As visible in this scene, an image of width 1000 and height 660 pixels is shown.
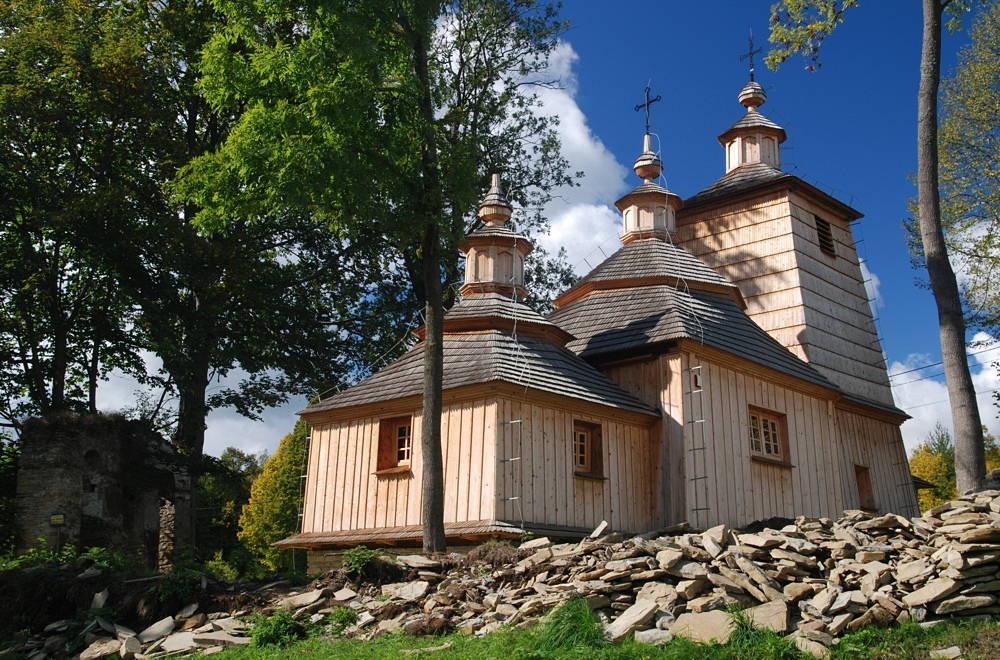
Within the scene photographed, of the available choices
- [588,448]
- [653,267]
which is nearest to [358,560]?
[588,448]

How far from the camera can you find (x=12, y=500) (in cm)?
2062

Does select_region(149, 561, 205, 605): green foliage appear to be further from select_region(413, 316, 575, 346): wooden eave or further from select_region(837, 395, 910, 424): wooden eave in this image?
select_region(837, 395, 910, 424): wooden eave

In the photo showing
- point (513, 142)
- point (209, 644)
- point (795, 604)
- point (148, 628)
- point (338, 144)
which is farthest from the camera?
point (513, 142)

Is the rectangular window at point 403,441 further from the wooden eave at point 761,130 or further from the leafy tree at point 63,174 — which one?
the wooden eave at point 761,130

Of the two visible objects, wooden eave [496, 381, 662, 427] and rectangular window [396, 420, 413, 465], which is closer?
wooden eave [496, 381, 662, 427]

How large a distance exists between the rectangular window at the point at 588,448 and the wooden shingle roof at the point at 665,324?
6.74 feet

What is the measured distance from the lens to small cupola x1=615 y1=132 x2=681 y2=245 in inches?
890

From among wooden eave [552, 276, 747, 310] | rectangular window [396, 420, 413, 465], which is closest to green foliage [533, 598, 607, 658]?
Answer: rectangular window [396, 420, 413, 465]

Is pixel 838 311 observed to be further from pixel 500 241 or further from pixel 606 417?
pixel 606 417

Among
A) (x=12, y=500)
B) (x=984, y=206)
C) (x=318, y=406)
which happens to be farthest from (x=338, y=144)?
(x=984, y=206)

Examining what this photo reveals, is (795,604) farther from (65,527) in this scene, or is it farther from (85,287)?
(85,287)

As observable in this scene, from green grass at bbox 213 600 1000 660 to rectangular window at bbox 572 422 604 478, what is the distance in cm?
687

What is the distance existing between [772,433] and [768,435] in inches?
5.2

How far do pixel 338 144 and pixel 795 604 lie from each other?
8.17m
